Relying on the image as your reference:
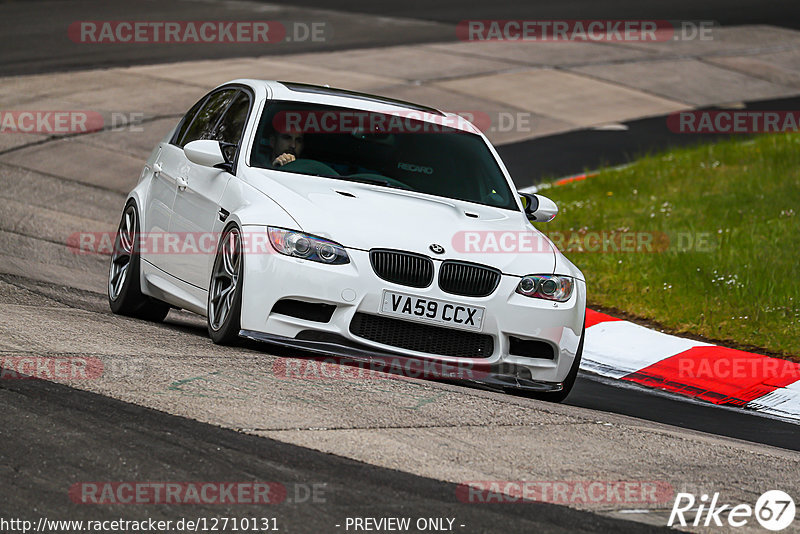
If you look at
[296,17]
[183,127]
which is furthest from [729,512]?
[296,17]

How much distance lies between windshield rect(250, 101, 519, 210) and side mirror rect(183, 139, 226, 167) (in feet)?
0.68

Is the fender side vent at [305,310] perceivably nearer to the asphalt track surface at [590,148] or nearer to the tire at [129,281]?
the tire at [129,281]

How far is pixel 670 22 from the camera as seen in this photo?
28406 mm

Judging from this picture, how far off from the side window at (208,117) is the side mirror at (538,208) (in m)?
2.06

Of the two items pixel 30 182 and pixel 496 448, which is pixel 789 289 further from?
pixel 30 182

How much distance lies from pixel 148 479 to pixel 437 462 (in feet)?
3.93

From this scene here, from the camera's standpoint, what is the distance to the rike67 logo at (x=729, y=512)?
4910 millimetres

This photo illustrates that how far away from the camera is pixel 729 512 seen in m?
5.05

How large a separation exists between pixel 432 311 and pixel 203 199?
1770mm

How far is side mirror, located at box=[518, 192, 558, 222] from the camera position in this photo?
8336 mm

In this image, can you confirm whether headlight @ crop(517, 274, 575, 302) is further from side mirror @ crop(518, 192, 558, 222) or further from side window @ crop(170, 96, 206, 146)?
side window @ crop(170, 96, 206, 146)

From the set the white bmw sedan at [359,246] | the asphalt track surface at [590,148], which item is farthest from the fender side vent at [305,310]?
the asphalt track surface at [590,148]

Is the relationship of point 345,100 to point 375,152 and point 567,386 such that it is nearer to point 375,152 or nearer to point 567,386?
point 375,152

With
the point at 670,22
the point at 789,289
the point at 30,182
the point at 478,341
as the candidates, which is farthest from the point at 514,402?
the point at 670,22
